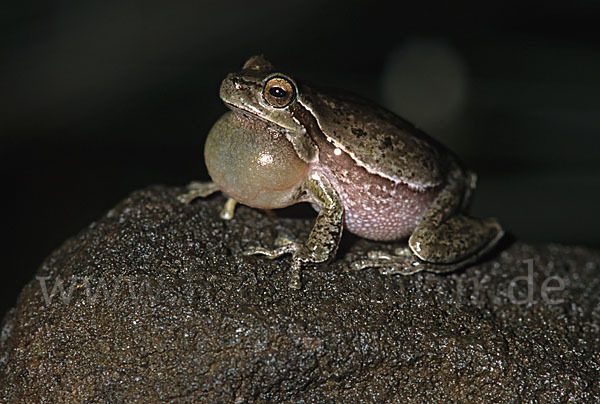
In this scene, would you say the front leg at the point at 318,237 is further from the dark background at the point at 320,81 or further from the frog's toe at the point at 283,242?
the dark background at the point at 320,81

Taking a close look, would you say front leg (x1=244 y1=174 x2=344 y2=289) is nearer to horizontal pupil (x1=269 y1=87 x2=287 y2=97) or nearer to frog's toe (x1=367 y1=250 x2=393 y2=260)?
frog's toe (x1=367 y1=250 x2=393 y2=260)

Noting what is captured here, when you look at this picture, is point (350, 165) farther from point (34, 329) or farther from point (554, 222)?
point (554, 222)

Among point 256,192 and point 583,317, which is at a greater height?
point 256,192

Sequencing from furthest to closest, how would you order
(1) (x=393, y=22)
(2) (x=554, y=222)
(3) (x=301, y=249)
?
(1) (x=393, y=22), (2) (x=554, y=222), (3) (x=301, y=249)

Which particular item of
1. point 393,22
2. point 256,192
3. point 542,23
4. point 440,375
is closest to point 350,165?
point 256,192

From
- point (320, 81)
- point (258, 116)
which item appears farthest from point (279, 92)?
point (320, 81)

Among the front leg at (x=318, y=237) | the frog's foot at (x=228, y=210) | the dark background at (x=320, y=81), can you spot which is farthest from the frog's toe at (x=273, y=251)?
the dark background at (x=320, y=81)

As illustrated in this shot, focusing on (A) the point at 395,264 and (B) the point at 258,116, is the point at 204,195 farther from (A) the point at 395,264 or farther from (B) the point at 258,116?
(A) the point at 395,264
